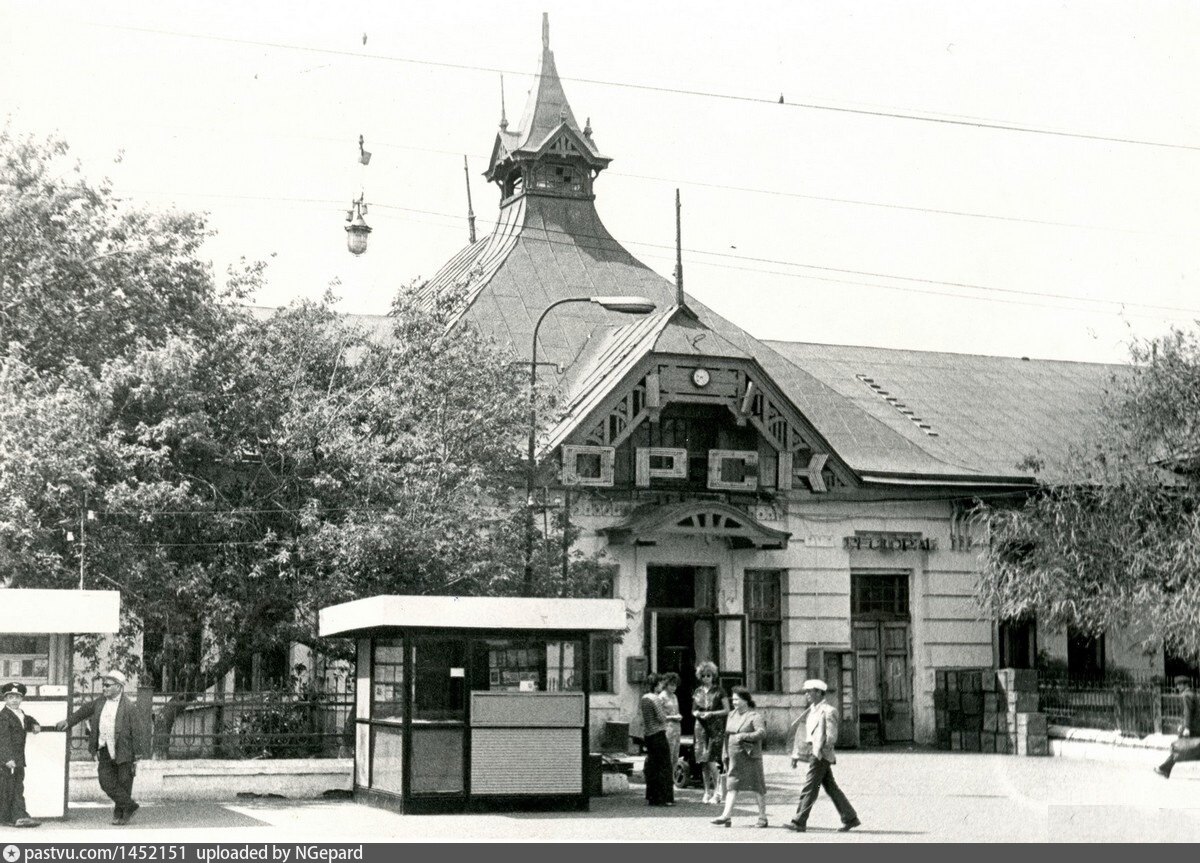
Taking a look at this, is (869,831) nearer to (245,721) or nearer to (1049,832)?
(1049,832)

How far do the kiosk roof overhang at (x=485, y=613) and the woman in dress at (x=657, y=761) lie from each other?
72.9 inches

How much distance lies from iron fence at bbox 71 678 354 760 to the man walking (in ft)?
37.6

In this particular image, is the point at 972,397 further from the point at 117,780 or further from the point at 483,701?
the point at 117,780

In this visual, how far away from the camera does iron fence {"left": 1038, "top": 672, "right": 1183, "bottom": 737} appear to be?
27.9 m

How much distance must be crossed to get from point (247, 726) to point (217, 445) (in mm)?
4188

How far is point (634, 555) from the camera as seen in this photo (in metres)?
32.3

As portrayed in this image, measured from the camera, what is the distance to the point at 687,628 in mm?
32969

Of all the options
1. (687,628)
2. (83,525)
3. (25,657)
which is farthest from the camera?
(687,628)

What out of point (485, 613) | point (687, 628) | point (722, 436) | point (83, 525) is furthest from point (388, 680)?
point (722, 436)

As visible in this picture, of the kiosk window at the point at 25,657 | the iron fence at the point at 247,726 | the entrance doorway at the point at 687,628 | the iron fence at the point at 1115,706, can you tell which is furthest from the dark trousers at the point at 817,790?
the entrance doorway at the point at 687,628

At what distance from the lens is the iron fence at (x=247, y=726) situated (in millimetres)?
22203

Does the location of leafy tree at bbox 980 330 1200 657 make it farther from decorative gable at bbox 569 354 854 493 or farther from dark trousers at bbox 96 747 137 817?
dark trousers at bbox 96 747 137 817

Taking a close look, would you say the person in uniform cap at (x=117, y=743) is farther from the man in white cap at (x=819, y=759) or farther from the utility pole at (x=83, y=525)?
the man in white cap at (x=819, y=759)

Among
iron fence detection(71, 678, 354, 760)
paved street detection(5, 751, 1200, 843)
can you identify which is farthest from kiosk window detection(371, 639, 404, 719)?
iron fence detection(71, 678, 354, 760)
